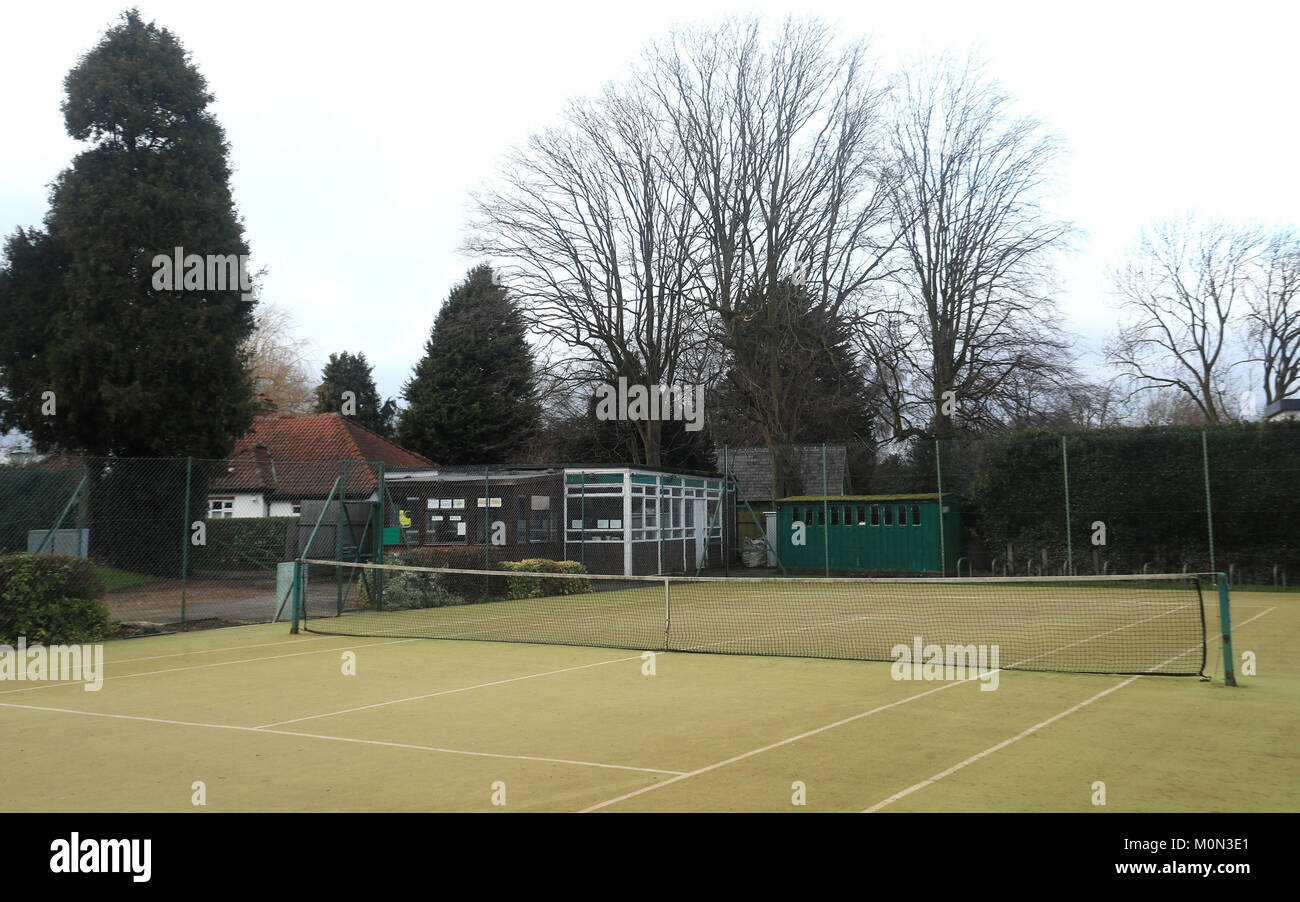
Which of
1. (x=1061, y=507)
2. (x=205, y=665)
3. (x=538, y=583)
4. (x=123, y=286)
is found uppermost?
(x=123, y=286)

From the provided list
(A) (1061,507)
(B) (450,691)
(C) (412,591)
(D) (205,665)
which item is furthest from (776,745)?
(A) (1061,507)

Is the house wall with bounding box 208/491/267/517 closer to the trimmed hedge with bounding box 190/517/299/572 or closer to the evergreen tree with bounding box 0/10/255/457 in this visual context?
the trimmed hedge with bounding box 190/517/299/572

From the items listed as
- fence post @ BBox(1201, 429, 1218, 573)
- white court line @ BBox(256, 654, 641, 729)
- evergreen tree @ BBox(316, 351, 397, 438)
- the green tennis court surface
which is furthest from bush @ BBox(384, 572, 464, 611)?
evergreen tree @ BBox(316, 351, 397, 438)

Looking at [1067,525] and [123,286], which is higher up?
[123,286]

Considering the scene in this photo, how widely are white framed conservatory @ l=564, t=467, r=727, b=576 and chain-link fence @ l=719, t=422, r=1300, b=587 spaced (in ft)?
12.5

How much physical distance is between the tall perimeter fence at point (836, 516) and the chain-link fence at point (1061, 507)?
0.04 m

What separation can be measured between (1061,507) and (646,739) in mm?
21181

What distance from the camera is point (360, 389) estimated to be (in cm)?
6219

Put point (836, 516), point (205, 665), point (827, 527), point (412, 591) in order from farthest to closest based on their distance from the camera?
1. point (836, 516)
2. point (827, 527)
3. point (412, 591)
4. point (205, 665)

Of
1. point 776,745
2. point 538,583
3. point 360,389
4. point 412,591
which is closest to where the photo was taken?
point 776,745

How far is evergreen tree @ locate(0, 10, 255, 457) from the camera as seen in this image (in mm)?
24547

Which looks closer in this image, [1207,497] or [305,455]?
[1207,497]

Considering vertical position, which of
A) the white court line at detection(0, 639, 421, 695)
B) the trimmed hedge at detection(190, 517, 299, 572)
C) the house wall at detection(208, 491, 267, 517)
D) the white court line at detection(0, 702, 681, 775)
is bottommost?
the white court line at detection(0, 639, 421, 695)

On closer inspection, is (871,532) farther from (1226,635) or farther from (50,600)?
(50,600)
